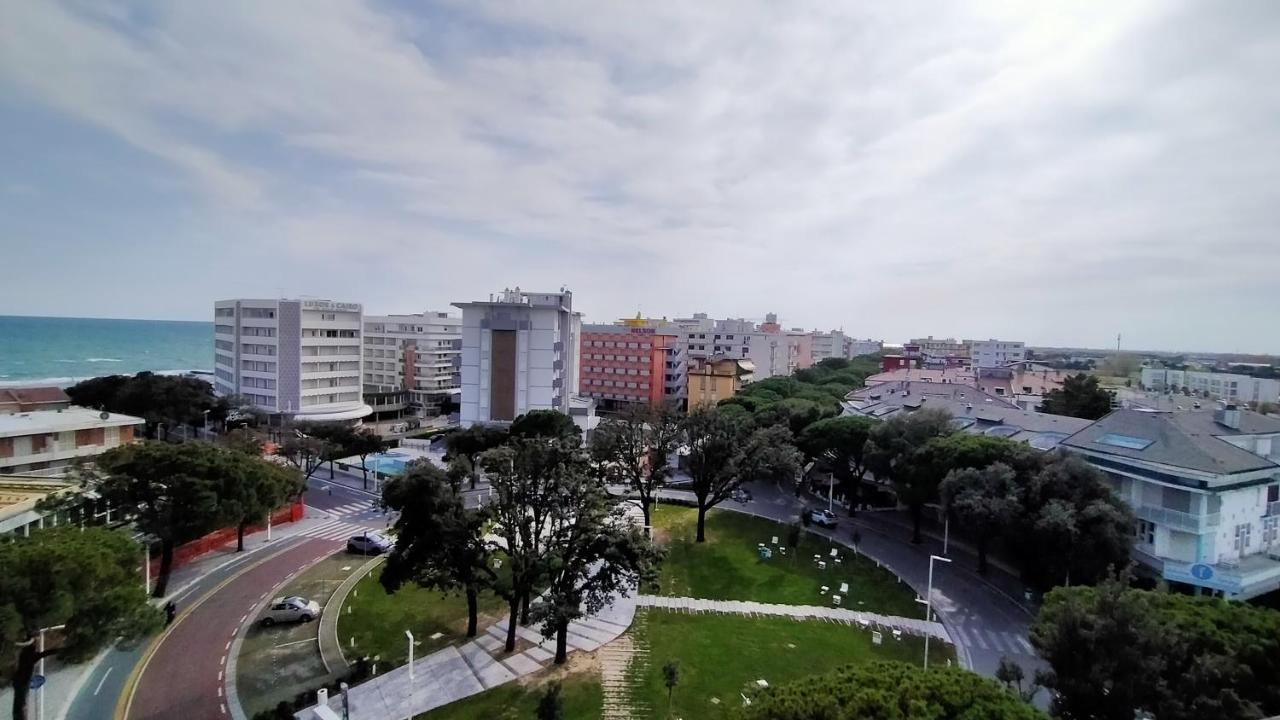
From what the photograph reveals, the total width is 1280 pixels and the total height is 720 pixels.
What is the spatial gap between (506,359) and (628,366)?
29292mm

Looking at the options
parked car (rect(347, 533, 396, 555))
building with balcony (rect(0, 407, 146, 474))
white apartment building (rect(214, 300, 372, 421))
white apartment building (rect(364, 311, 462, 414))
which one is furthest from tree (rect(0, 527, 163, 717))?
white apartment building (rect(364, 311, 462, 414))

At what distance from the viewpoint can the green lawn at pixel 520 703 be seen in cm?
1747

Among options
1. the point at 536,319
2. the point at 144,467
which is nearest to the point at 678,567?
the point at 144,467

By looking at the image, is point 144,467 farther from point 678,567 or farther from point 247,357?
point 247,357

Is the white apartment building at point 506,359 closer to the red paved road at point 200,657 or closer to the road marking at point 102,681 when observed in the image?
the red paved road at point 200,657

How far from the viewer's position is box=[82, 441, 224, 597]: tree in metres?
23.8

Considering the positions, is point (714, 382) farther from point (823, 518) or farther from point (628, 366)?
point (823, 518)

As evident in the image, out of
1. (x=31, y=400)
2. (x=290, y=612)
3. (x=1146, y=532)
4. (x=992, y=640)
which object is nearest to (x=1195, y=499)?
(x=1146, y=532)

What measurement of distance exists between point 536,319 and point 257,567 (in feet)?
103

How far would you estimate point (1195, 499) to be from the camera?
87.1 ft

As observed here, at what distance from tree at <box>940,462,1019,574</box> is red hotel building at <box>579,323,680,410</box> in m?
54.3

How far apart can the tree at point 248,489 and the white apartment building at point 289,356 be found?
34.0 m

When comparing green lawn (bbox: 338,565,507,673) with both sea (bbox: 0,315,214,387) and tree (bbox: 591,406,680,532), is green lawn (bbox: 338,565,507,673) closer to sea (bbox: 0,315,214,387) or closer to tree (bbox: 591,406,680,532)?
tree (bbox: 591,406,680,532)

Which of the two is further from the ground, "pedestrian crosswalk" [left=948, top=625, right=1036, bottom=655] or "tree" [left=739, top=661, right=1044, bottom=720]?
"tree" [left=739, top=661, right=1044, bottom=720]
